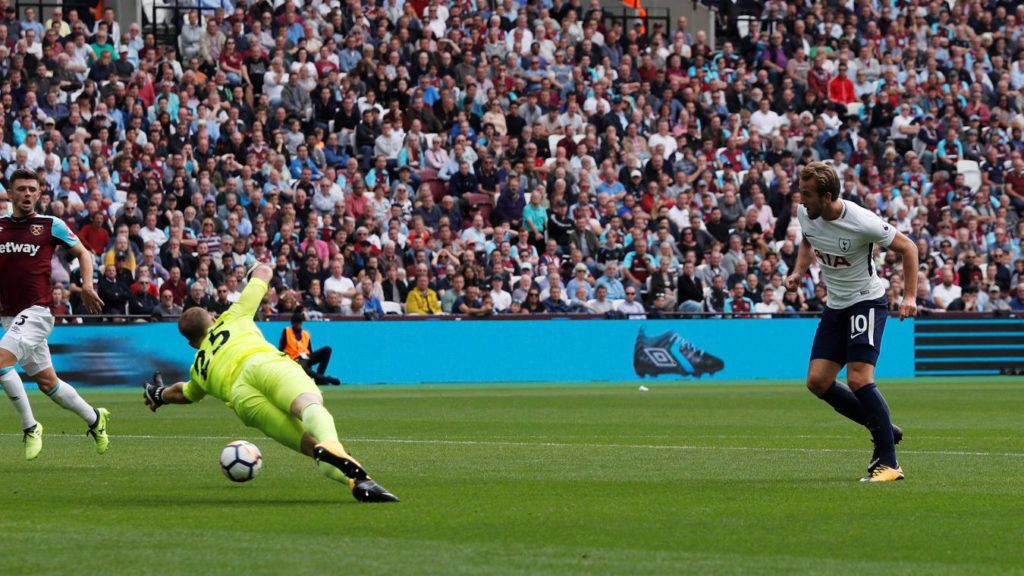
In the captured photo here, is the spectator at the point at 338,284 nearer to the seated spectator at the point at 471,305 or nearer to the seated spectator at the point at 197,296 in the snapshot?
the seated spectator at the point at 471,305

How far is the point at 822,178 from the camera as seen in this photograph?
1165 centimetres

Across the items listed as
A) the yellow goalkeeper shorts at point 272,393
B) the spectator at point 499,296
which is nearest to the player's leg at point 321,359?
the spectator at point 499,296

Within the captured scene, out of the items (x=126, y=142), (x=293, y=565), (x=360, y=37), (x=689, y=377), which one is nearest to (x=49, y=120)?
(x=126, y=142)

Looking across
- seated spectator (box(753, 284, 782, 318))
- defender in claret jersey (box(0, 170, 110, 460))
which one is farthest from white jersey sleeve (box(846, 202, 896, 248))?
seated spectator (box(753, 284, 782, 318))

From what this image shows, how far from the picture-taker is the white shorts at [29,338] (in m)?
13.9

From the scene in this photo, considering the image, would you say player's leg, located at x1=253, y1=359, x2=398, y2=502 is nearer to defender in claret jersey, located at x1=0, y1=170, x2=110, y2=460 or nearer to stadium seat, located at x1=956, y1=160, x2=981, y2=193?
defender in claret jersey, located at x1=0, y1=170, x2=110, y2=460

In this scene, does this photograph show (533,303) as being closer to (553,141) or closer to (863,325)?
(553,141)

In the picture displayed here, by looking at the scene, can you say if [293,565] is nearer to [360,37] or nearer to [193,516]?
[193,516]

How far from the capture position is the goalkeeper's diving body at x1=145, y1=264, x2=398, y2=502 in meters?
9.97

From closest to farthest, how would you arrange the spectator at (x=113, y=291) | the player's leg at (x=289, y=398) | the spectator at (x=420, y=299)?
the player's leg at (x=289, y=398)
the spectator at (x=113, y=291)
the spectator at (x=420, y=299)

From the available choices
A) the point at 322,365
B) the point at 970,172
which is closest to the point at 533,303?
the point at 322,365

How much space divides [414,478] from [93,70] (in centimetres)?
2096

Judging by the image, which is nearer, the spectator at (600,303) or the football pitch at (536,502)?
the football pitch at (536,502)

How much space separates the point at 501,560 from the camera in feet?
24.5
